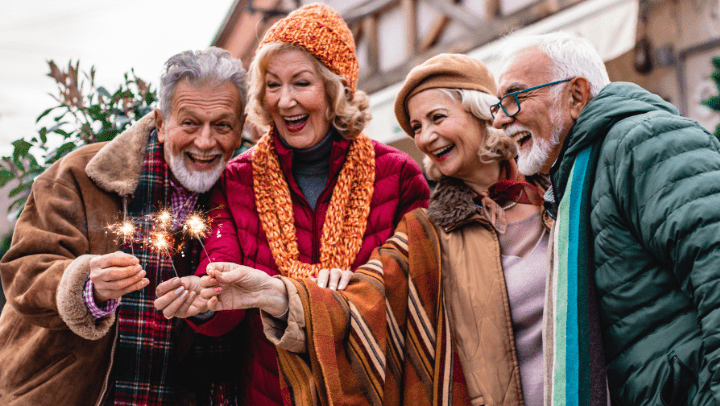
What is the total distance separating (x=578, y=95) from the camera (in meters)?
2.14

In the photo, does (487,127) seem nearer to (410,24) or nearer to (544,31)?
(544,31)

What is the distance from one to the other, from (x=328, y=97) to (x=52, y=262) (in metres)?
1.34

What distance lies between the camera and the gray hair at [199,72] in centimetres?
257

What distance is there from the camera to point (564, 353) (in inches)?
72.2

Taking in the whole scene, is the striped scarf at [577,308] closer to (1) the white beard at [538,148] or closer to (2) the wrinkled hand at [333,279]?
(1) the white beard at [538,148]

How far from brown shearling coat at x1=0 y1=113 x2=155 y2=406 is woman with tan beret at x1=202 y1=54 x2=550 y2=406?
717 mm

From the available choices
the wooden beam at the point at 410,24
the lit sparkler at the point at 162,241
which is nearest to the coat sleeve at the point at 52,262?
the lit sparkler at the point at 162,241

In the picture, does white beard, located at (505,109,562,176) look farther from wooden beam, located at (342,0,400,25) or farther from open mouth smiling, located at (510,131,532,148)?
wooden beam, located at (342,0,400,25)

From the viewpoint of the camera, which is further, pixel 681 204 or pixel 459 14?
pixel 459 14

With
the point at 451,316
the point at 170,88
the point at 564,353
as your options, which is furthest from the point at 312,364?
the point at 170,88

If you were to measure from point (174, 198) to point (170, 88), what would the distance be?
0.49 metres

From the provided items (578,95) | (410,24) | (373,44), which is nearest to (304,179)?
(578,95)

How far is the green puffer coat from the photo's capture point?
146 cm

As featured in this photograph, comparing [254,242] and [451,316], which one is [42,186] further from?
[451,316]
